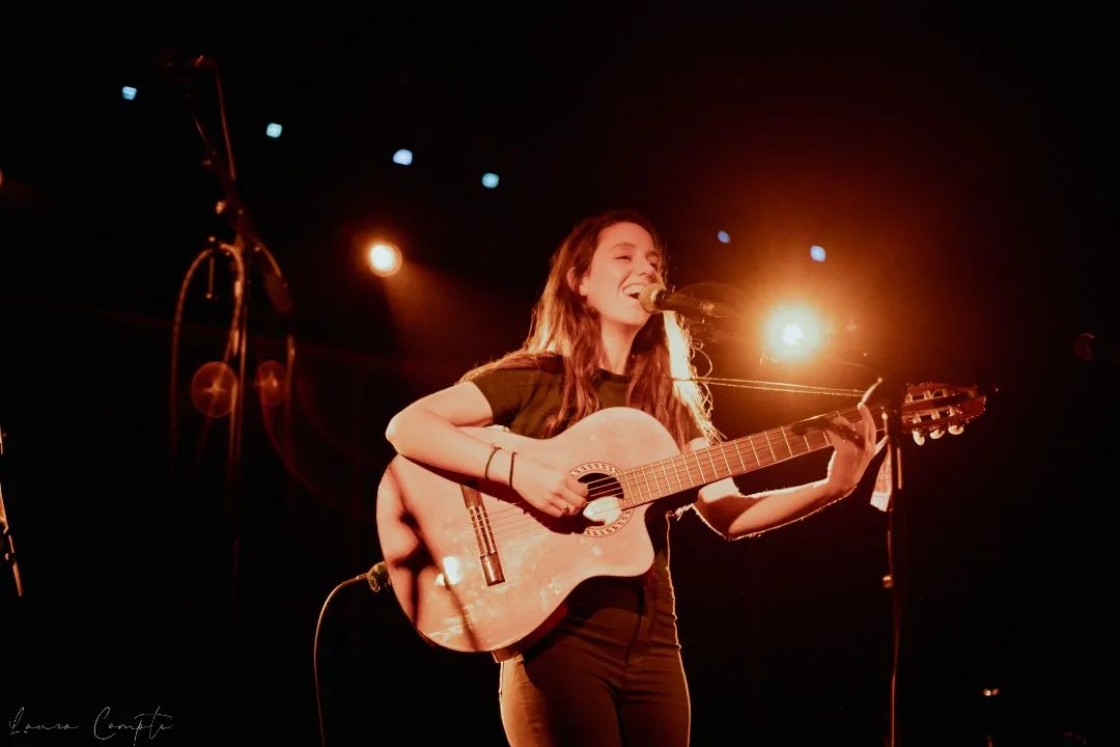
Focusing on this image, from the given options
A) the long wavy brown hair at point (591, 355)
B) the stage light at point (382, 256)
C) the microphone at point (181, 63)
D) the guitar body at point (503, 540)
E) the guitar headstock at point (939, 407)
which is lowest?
the guitar body at point (503, 540)

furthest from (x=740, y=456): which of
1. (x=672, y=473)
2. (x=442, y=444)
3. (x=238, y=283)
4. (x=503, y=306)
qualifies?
(x=503, y=306)

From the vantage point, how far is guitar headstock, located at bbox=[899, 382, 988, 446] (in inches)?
105

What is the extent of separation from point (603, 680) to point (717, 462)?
84cm

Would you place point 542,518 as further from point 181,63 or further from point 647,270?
point 181,63

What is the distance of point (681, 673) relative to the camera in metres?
2.71

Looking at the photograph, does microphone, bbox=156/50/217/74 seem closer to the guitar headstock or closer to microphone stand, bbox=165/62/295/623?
microphone stand, bbox=165/62/295/623

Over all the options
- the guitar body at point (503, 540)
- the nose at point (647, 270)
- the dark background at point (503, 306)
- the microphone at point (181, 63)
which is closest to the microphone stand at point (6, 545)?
the guitar body at point (503, 540)

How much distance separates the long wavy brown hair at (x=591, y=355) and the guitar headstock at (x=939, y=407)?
76 cm

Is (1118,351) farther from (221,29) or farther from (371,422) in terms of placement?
(221,29)

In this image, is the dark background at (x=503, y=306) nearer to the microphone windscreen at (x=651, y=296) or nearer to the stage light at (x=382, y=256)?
the stage light at (x=382, y=256)

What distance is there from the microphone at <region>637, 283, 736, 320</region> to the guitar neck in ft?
1.65

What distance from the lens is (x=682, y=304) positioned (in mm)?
2783

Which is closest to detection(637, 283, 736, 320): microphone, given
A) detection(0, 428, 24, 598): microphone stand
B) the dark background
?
the dark background

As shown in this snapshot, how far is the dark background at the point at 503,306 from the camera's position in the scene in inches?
199
